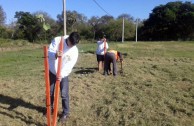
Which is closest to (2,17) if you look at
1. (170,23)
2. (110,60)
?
(170,23)

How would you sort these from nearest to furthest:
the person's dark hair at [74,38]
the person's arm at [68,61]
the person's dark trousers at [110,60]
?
the person's dark hair at [74,38] → the person's arm at [68,61] → the person's dark trousers at [110,60]

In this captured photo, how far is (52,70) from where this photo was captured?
683 cm

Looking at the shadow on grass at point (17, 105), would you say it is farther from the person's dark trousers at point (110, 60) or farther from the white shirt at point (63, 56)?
the person's dark trousers at point (110, 60)

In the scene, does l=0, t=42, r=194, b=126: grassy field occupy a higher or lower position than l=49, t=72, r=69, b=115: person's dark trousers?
lower

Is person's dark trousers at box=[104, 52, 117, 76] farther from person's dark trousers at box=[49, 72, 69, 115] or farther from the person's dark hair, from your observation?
the person's dark hair

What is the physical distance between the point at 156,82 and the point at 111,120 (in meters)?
4.33

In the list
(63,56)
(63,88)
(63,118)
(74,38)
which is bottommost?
(63,118)

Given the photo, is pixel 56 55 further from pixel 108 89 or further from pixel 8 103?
pixel 108 89

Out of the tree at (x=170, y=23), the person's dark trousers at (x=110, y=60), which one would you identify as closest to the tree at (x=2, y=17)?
the tree at (x=170, y=23)

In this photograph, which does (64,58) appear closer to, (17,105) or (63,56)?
(63,56)

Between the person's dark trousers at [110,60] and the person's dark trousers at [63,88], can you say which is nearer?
the person's dark trousers at [63,88]

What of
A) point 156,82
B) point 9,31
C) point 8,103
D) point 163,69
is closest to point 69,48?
point 8,103

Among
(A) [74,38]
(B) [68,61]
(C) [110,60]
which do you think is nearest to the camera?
(A) [74,38]

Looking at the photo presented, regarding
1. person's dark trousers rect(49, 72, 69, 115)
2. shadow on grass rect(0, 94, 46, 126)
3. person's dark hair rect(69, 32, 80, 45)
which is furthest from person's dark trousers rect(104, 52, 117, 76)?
person's dark hair rect(69, 32, 80, 45)
